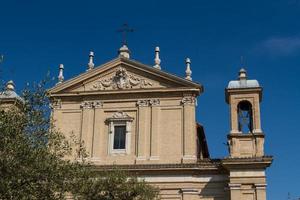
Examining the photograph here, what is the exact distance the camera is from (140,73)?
94.1ft

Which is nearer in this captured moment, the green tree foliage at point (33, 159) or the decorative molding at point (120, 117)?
the green tree foliage at point (33, 159)

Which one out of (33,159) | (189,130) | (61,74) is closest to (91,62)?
(61,74)

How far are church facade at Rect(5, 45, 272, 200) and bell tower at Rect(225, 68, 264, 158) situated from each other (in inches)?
1.8

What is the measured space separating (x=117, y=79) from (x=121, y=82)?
0.91 ft

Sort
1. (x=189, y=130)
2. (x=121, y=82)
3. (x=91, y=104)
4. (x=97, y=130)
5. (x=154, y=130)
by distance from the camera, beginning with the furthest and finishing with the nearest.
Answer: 1. (x=121, y=82)
2. (x=91, y=104)
3. (x=97, y=130)
4. (x=154, y=130)
5. (x=189, y=130)

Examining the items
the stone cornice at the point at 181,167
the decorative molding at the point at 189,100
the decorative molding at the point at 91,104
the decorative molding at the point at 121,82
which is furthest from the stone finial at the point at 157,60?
the stone cornice at the point at 181,167

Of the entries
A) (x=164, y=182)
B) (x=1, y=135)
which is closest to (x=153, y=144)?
(x=164, y=182)

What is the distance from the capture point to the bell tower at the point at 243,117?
26.2m

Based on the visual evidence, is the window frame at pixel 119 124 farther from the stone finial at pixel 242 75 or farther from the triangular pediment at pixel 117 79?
the stone finial at pixel 242 75

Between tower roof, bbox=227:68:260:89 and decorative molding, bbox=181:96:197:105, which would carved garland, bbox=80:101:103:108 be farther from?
tower roof, bbox=227:68:260:89

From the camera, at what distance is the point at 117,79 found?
2886 centimetres

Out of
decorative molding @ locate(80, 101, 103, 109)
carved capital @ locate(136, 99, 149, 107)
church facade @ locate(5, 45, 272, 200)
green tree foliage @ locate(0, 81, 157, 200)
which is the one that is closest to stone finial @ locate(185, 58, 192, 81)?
church facade @ locate(5, 45, 272, 200)

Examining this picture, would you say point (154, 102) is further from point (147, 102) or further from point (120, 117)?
point (120, 117)

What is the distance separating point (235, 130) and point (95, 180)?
8.24 meters
